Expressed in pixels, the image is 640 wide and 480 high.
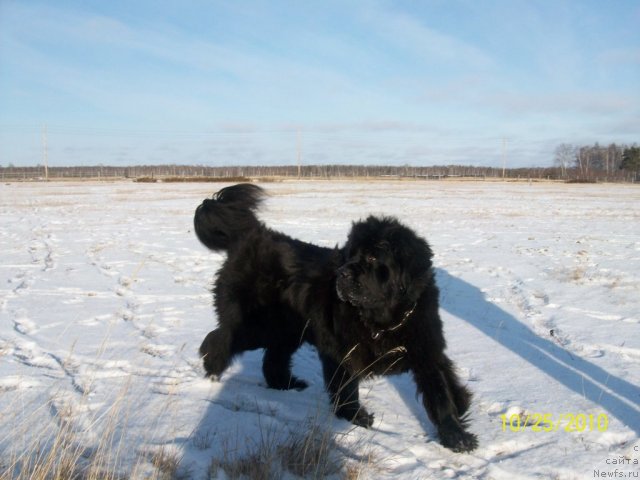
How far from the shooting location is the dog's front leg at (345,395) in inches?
135

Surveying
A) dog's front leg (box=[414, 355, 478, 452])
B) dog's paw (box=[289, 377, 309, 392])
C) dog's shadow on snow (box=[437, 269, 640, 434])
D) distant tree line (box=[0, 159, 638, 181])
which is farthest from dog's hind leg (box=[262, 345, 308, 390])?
distant tree line (box=[0, 159, 638, 181])

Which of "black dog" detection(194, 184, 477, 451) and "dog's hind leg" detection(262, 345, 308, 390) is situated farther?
"dog's hind leg" detection(262, 345, 308, 390)

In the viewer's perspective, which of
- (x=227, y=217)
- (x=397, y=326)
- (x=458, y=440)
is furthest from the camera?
(x=227, y=217)

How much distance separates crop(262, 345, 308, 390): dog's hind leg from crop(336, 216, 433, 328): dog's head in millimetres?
1005

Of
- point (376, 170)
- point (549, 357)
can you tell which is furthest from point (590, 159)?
point (549, 357)

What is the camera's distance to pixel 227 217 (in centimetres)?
443

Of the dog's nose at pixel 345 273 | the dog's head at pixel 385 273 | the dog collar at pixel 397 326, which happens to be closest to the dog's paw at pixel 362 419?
the dog collar at pixel 397 326

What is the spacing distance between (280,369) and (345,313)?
0.99 metres

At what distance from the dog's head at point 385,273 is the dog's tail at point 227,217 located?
1316 mm

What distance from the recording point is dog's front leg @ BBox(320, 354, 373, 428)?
3420 mm

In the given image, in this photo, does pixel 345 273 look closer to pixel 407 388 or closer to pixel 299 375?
pixel 407 388

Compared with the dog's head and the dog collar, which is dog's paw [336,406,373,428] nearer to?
the dog collar

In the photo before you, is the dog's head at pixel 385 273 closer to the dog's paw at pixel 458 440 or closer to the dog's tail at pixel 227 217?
the dog's paw at pixel 458 440

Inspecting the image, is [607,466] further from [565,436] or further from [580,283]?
[580,283]
